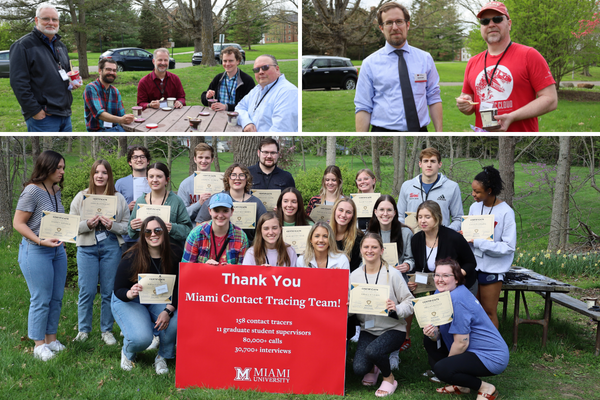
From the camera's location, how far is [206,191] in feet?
18.2

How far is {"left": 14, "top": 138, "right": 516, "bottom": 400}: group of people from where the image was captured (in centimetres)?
403

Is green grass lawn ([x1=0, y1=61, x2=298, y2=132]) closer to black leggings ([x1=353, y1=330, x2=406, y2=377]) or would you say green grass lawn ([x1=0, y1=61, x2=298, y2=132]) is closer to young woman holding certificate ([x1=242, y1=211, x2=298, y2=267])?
young woman holding certificate ([x1=242, y1=211, x2=298, y2=267])

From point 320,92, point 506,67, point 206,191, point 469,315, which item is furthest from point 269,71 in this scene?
point 320,92

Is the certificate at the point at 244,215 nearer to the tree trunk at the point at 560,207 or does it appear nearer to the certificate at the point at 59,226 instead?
the certificate at the point at 59,226

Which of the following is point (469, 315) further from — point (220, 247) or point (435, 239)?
point (220, 247)

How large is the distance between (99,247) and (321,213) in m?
2.46

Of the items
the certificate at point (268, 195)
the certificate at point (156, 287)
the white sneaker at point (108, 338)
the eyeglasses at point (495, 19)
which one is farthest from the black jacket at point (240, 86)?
the white sneaker at point (108, 338)

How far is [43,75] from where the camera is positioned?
18.5 feet

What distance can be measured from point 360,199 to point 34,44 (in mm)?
4290

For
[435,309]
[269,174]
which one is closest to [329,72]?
[269,174]

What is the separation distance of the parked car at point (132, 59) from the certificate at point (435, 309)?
4951 mm

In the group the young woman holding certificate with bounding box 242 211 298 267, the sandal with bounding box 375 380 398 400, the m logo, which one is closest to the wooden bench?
the sandal with bounding box 375 380 398 400

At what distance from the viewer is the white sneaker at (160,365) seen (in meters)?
4.36

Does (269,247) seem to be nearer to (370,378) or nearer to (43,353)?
(370,378)
